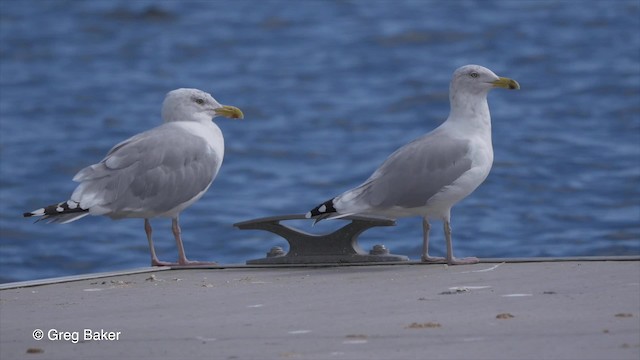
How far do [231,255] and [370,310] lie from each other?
12.5 metres

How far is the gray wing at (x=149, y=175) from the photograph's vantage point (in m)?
8.59

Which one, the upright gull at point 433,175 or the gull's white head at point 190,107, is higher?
the gull's white head at point 190,107

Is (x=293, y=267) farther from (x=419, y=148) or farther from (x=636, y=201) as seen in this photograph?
(x=636, y=201)

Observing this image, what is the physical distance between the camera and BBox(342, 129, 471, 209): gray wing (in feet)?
26.5

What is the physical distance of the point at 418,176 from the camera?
26.6 ft

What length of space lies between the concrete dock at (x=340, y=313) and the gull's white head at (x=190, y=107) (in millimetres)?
1600

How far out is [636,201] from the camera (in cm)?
2064

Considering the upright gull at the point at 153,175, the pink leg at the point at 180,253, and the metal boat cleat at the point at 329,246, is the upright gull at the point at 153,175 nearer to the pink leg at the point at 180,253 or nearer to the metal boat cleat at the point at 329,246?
the pink leg at the point at 180,253

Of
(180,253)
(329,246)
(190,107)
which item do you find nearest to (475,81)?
(329,246)

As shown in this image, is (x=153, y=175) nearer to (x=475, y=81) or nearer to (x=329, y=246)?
(x=329, y=246)

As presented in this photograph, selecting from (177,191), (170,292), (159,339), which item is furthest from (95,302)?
(177,191)

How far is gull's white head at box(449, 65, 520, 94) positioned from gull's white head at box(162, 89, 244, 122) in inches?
55.3

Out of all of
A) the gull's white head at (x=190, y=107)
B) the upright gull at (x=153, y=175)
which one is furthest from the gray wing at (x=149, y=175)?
the gull's white head at (x=190, y=107)

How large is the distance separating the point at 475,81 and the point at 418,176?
69cm
